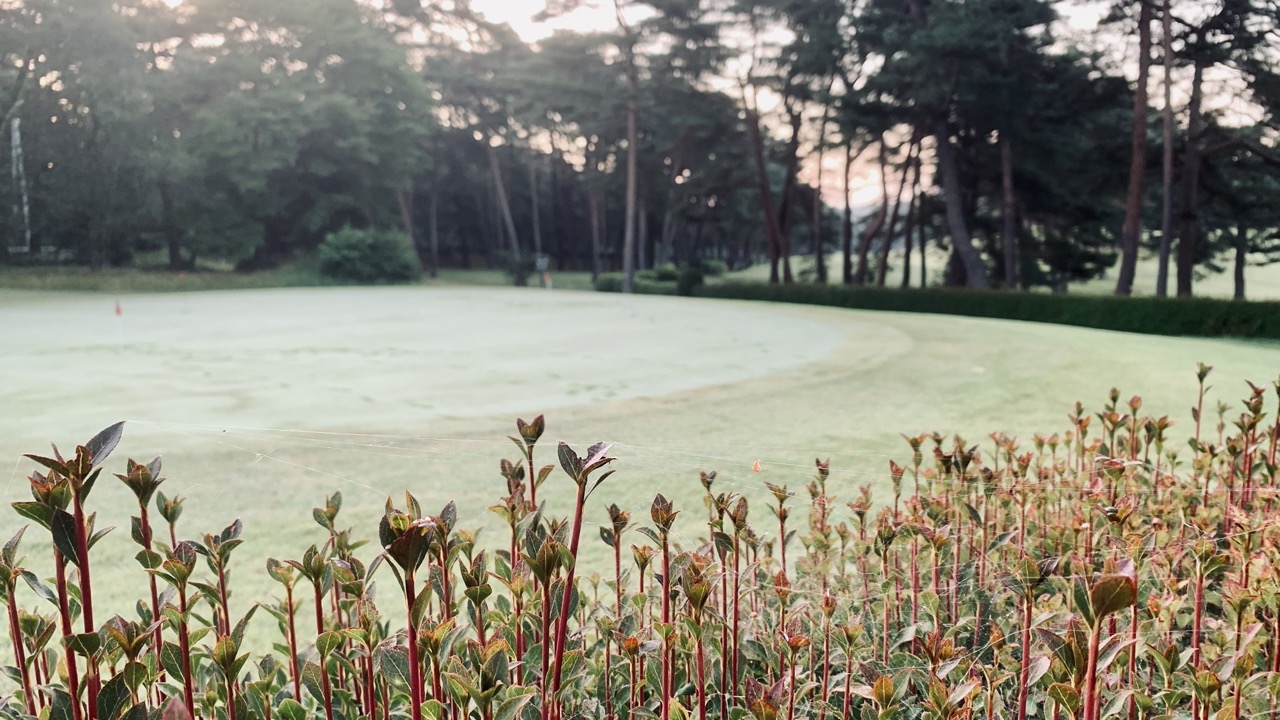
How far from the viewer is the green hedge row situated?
12703 mm

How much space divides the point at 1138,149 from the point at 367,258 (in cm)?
2782

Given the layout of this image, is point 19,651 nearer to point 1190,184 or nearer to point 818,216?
point 1190,184

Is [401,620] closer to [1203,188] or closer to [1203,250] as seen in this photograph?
[1203,188]

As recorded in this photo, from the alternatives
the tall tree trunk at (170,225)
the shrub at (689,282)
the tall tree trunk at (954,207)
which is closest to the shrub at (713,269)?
the shrub at (689,282)

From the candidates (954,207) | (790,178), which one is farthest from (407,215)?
(954,207)

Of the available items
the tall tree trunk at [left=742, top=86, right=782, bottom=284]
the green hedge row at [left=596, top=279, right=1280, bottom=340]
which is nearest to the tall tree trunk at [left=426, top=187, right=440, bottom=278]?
the tall tree trunk at [left=742, top=86, right=782, bottom=284]

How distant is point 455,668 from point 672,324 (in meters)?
13.4

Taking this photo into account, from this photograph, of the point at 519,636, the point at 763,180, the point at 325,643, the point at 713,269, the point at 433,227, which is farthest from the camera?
the point at 713,269

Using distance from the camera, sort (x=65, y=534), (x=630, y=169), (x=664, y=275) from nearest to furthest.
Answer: (x=65, y=534)
(x=630, y=169)
(x=664, y=275)

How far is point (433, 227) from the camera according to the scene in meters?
44.0

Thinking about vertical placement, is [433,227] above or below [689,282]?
above

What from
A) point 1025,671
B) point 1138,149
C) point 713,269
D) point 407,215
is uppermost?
point 407,215

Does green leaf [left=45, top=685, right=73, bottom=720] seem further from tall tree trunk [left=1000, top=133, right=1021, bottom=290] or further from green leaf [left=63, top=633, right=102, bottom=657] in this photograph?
tall tree trunk [left=1000, top=133, right=1021, bottom=290]

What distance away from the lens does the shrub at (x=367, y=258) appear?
3466cm
